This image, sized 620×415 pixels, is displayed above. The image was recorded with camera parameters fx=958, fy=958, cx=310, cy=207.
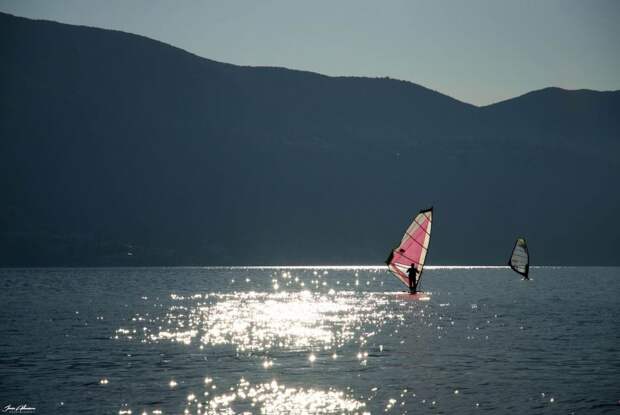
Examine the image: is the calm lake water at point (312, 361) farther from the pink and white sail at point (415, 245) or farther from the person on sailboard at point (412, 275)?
the person on sailboard at point (412, 275)

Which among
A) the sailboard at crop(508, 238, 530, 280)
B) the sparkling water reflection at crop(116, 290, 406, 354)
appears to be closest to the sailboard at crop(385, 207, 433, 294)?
the sparkling water reflection at crop(116, 290, 406, 354)

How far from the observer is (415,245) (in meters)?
101

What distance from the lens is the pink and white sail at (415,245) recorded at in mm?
99000

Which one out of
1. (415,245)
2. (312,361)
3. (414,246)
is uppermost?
(415,245)

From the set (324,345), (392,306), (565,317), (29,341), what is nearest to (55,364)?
(29,341)

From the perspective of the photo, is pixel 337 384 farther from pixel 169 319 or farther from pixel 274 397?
pixel 169 319

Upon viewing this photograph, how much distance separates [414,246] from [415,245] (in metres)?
0.16

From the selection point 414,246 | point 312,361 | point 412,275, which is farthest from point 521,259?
point 312,361

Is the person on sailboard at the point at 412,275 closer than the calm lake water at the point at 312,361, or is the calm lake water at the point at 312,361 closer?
the calm lake water at the point at 312,361

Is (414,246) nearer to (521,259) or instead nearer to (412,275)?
(412,275)

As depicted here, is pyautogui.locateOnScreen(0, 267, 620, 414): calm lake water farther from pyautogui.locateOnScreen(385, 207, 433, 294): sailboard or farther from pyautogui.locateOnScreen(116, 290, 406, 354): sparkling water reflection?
pyautogui.locateOnScreen(385, 207, 433, 294): sailboard

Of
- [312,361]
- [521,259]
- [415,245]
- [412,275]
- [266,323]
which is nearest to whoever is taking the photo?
[312,361]

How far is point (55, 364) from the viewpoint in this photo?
4694 centimetres

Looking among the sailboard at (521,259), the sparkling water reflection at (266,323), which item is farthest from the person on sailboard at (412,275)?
the sailboard at (521,259)
